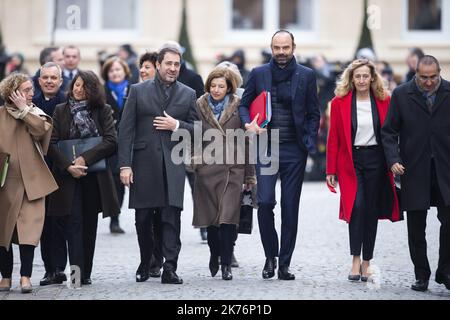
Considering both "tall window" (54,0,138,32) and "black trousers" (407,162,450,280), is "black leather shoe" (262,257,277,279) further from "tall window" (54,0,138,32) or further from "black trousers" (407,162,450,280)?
"tall window" (54,0,138,32)

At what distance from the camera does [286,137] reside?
10766mm

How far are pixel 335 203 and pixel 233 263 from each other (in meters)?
6.00

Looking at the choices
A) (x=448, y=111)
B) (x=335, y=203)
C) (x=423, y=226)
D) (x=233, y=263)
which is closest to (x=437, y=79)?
(x=448, y=111)

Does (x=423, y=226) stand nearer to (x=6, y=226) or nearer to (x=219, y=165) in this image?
(x=219, y=165)

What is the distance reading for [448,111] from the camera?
10.3 metres

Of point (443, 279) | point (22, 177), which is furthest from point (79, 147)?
point (443, 279)

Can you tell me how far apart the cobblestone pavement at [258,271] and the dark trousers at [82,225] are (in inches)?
9.6

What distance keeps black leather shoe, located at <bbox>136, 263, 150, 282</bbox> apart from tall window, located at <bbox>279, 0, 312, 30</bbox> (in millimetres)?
15541

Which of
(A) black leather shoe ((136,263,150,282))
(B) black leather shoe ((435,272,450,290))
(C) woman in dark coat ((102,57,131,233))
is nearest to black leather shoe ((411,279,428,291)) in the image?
(B) black leather shoe ((435,272,450,290))

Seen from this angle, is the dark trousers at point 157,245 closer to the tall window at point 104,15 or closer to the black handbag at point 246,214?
the black handbag at point 246,214

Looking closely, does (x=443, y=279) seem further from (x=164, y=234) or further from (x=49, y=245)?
(x=49, y=245)

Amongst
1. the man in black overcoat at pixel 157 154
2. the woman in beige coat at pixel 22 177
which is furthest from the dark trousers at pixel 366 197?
the woman in beige coat at pixel 22 177

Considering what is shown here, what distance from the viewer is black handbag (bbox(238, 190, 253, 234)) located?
432 inches

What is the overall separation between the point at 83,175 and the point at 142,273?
100 cm
